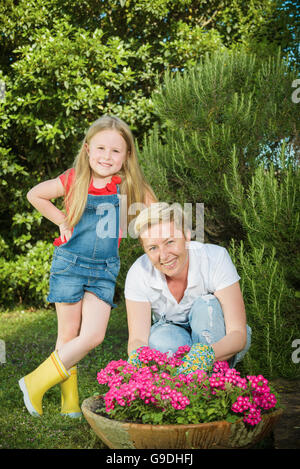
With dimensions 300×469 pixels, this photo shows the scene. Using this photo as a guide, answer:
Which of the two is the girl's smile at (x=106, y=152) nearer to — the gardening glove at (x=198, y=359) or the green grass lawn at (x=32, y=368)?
the gardening glove at (x=198, y=359)

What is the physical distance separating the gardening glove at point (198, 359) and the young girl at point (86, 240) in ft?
2.74

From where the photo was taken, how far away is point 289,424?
2.24 m

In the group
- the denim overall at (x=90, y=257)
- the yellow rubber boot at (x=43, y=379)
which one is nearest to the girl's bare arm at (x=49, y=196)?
the denim overall at (x=90, y=257)

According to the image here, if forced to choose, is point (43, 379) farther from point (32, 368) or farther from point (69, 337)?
point (32, 368)

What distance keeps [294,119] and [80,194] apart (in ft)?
6.89

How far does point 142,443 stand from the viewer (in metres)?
1.80

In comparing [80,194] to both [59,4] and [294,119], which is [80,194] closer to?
[294,119]

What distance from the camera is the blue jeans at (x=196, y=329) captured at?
90.5 inches

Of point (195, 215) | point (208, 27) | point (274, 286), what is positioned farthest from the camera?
point (208, 27)

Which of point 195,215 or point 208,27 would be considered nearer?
point 195,215
